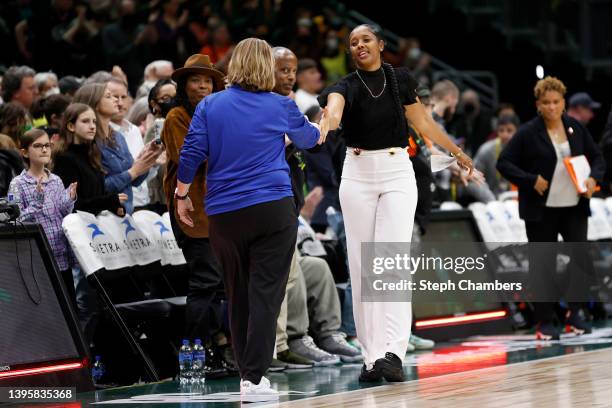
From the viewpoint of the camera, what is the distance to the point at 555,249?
35.7ft

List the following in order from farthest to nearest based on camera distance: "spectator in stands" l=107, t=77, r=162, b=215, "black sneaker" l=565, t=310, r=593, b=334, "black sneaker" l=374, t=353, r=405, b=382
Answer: "black sneaker" l=565, t=310, r=593, b=334
"spectator in stands" l=107, t=77, r=162, b=215
"black sneaker" l=374, t=353, r=405, b=382

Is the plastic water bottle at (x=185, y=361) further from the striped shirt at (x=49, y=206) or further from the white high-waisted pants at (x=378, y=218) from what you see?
the white high-waisted pants at (x=378, y=218)

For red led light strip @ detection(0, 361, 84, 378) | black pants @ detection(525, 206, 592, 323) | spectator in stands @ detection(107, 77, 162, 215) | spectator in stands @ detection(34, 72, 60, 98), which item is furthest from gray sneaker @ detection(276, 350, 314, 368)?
spectator in stands @ detection(34, 72, 60, 98)

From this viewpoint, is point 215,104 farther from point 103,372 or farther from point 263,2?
point 263,2

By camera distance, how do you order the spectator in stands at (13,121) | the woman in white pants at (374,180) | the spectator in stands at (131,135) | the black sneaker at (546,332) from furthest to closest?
the black sneaker at (546,332)
the spectator in stands at (131,135)
the spectator in stands at (13,121)
the woman in white pants at (374,180)

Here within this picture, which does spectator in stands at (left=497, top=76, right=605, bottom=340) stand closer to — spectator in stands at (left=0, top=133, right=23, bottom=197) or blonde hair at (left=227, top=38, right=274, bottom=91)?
blonde hair at (left=227, top=38, right=274, bottom=91)

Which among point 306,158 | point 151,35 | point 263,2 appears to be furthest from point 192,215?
point 263,2

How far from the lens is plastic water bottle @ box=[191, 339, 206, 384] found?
28.1 ft

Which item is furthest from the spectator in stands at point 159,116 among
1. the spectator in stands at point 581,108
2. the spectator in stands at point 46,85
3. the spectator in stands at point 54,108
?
the spectator in stands at point 581,108

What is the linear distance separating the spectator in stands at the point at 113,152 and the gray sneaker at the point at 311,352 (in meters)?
1.44

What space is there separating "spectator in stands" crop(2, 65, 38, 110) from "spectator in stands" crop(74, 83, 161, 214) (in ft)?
4.44

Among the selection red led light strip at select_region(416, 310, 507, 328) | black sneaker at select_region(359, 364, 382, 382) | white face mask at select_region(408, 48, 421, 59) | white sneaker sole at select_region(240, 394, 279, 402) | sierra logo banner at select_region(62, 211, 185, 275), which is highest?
white face mask at select_region(408, 48, 421, 59)

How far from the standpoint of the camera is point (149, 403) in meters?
7.55

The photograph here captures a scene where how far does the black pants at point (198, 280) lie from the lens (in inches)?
338
